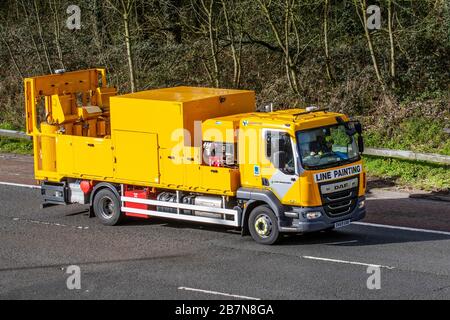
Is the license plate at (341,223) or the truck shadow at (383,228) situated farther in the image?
the truck shadow at (383,228)

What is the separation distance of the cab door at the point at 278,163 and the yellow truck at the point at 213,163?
0.02 metres

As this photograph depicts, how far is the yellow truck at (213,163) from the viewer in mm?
16797

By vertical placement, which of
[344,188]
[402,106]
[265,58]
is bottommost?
[344,188]

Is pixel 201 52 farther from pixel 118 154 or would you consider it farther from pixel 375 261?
pixel 375 261

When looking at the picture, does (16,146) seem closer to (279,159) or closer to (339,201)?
(279,159)

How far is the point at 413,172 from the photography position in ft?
73.6

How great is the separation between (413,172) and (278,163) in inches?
269

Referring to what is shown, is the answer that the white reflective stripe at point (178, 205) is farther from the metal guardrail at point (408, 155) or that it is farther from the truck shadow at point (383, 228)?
the metal guardrail at point (408, 155)

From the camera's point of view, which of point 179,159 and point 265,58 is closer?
point 179,159

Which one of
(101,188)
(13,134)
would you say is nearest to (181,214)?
(101,188)

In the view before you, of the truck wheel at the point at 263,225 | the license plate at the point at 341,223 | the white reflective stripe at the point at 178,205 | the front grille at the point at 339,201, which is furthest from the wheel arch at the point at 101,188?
the license plate at the point at 341,223
